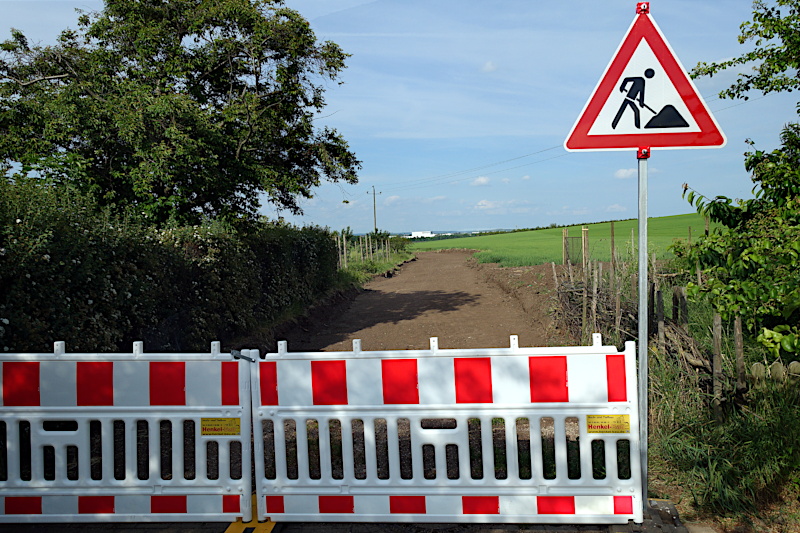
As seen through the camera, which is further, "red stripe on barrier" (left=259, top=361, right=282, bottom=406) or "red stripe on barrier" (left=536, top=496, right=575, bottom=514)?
"red stripe on barrier" (left=259, top=361, right=282, bottom=406)

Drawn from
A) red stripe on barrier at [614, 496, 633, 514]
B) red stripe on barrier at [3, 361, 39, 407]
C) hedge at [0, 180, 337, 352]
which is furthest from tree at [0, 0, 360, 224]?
red stripe on barrier at [614, 496, 633, 514]

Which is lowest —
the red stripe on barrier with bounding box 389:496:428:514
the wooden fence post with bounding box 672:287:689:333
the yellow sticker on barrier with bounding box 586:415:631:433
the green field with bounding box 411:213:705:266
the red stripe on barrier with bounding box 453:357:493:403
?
the red stripe on barrier with bounding box 389:496:428:514

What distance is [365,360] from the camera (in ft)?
13.9

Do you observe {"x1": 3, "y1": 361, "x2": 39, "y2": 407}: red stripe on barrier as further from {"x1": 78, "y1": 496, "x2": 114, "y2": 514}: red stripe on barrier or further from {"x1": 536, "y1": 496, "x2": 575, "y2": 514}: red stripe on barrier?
{"x1": 536, "y1": 496, "x2": 575, "y2": 514}: red stripe on barrier

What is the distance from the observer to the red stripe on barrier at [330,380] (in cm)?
428

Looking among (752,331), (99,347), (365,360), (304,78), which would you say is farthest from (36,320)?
(304,78)

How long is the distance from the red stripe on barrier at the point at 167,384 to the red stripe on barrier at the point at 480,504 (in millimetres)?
2002

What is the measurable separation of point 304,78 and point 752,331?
11.6 meters

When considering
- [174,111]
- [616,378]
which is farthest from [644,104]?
[174,111]

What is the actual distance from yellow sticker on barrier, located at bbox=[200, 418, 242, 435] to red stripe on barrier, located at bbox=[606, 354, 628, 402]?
96.5 inches

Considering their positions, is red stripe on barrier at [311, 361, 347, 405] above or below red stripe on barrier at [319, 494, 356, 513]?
above

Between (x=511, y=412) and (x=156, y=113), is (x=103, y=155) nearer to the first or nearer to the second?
(x=156, y=113)

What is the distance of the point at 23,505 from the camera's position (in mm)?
4402

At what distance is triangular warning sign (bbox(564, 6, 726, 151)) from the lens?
12.5ft
